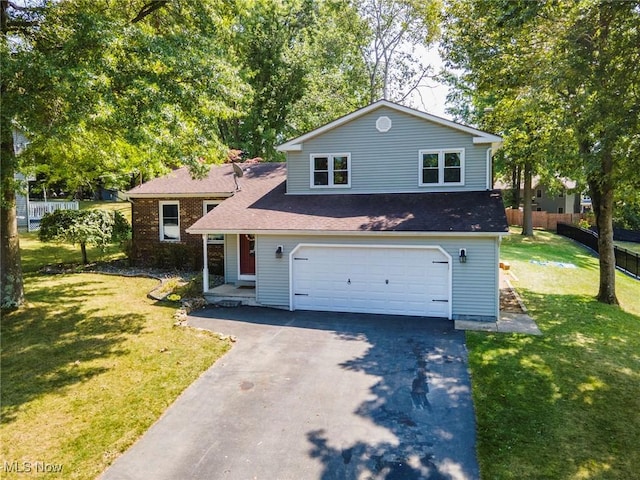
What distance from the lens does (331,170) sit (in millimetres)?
15062

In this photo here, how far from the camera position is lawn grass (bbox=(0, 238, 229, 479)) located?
20.0 ft

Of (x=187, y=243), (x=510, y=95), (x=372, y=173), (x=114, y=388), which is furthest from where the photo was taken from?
(x=187, y=243)

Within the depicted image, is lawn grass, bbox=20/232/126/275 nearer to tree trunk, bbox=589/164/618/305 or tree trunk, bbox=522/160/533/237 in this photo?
tree trunk, bbox=589/164/618/305

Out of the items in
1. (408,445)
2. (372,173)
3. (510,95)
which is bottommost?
(408,445)

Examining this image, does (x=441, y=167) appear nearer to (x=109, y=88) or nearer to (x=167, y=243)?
(x=109, y=88)

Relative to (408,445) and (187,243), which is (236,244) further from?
(408,445)

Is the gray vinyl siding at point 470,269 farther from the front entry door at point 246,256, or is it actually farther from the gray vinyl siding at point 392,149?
the front entry door at point 246,256

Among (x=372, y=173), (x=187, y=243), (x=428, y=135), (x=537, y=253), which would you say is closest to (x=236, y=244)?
(x=187, y=243)

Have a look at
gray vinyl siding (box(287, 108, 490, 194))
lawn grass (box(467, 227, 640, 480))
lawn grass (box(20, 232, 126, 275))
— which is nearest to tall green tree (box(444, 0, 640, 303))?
gray vinyl siding (box(287, 108, 490, 194))

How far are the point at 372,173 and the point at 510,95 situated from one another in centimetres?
606

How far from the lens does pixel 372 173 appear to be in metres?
14.6

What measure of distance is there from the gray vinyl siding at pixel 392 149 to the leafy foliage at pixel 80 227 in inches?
371

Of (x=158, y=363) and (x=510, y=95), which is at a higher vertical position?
(x=510, y=95)

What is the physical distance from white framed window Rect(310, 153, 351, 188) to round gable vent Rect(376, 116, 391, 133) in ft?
4.47
